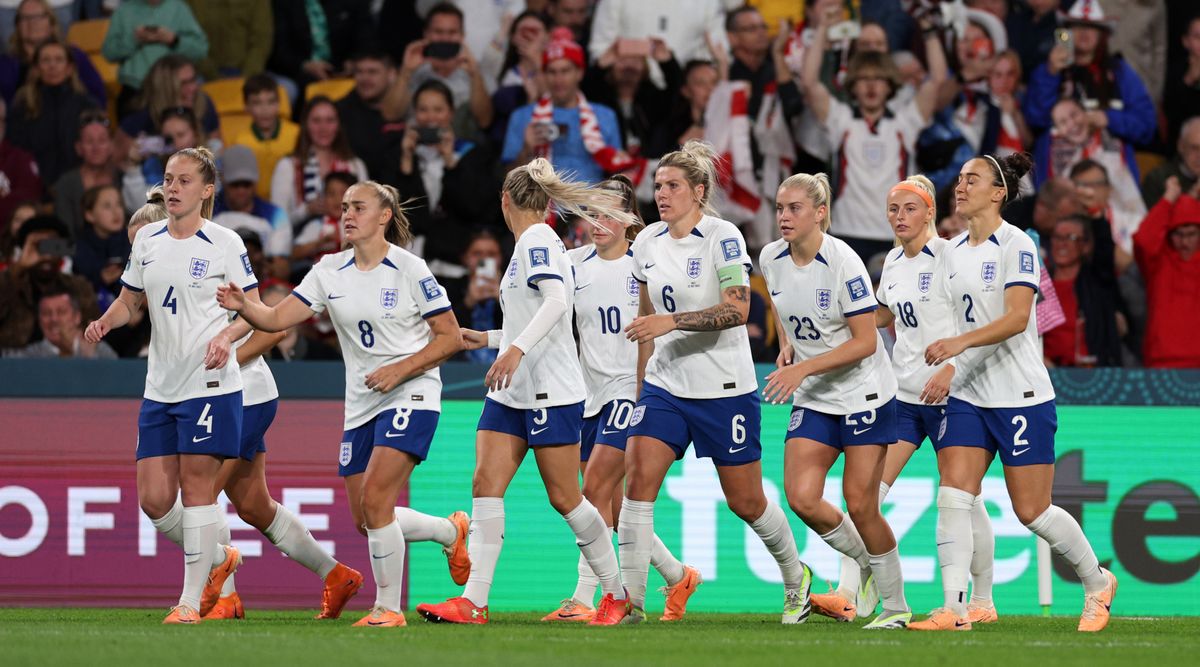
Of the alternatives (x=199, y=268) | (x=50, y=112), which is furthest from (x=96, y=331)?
(x=50, y=112)

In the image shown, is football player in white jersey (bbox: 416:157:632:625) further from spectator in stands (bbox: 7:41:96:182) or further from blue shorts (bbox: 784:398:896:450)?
spectator in stands (bbox: 7:41:96:182)

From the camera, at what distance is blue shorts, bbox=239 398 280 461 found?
31.6 ft

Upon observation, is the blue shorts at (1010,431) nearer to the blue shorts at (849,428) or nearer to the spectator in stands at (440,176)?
the blue shorts at (849,428)

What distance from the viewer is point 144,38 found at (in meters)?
15.1

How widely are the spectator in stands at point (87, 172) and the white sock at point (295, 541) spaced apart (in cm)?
543

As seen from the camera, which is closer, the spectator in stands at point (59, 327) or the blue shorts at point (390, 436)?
the blue shorts at point (390, 436)

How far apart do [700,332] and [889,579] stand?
1.74m

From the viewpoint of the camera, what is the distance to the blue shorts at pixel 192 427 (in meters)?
8.77

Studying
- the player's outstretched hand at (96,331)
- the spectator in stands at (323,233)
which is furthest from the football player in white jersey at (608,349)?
the spectator in stands at (323,233)

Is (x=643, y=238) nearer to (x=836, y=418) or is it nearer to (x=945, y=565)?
(x=836, y=418)

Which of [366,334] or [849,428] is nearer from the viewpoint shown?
[366,334]

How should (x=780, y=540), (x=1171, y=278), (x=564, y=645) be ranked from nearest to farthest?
(x=564, y=645) → (x=780, y=540) → (x=1171, y=278)

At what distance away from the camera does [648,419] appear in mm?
8703

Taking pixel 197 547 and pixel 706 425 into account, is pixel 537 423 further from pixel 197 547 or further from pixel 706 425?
pixel 197 547
